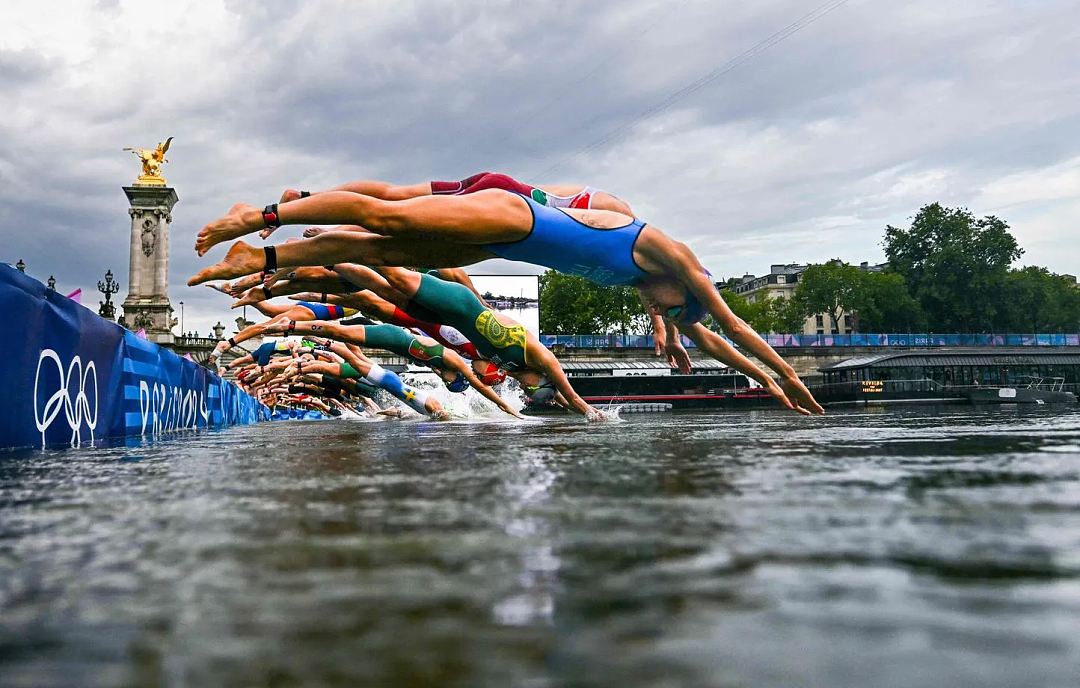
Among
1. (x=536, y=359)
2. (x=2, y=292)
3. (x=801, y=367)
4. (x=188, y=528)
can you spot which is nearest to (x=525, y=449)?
(x=188, y=528)

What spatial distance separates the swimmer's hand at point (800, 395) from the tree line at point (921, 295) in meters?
52.8

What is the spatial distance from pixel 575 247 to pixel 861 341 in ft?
193

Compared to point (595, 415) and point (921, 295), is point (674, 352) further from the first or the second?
point (921, 295)

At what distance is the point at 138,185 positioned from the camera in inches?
2202

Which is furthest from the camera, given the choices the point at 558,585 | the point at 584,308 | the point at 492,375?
the point at 584,308

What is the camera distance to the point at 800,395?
9.59 meters

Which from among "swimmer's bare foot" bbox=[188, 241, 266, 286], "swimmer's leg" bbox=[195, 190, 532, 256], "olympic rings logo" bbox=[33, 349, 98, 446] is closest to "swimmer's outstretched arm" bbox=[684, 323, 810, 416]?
"swimmer's leg" bbox=[195, 190, 532, 256]

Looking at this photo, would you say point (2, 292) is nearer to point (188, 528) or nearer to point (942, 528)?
point (188, 528)

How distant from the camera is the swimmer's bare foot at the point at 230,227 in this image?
530 cm

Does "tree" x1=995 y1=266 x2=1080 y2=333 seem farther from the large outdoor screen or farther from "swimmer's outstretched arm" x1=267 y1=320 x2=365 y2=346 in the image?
"swimmer's outstretched arm" x1=267 y1=320 x2=365 y2=346

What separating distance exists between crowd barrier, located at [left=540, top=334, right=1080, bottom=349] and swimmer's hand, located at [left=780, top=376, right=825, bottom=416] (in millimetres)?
43700

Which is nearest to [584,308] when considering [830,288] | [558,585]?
[830,288]

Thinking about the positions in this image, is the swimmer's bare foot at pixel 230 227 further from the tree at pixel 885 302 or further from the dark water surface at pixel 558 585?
the tree at pixel 885 302

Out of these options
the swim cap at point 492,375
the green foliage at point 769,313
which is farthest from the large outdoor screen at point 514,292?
the swim cap at point 492,375
